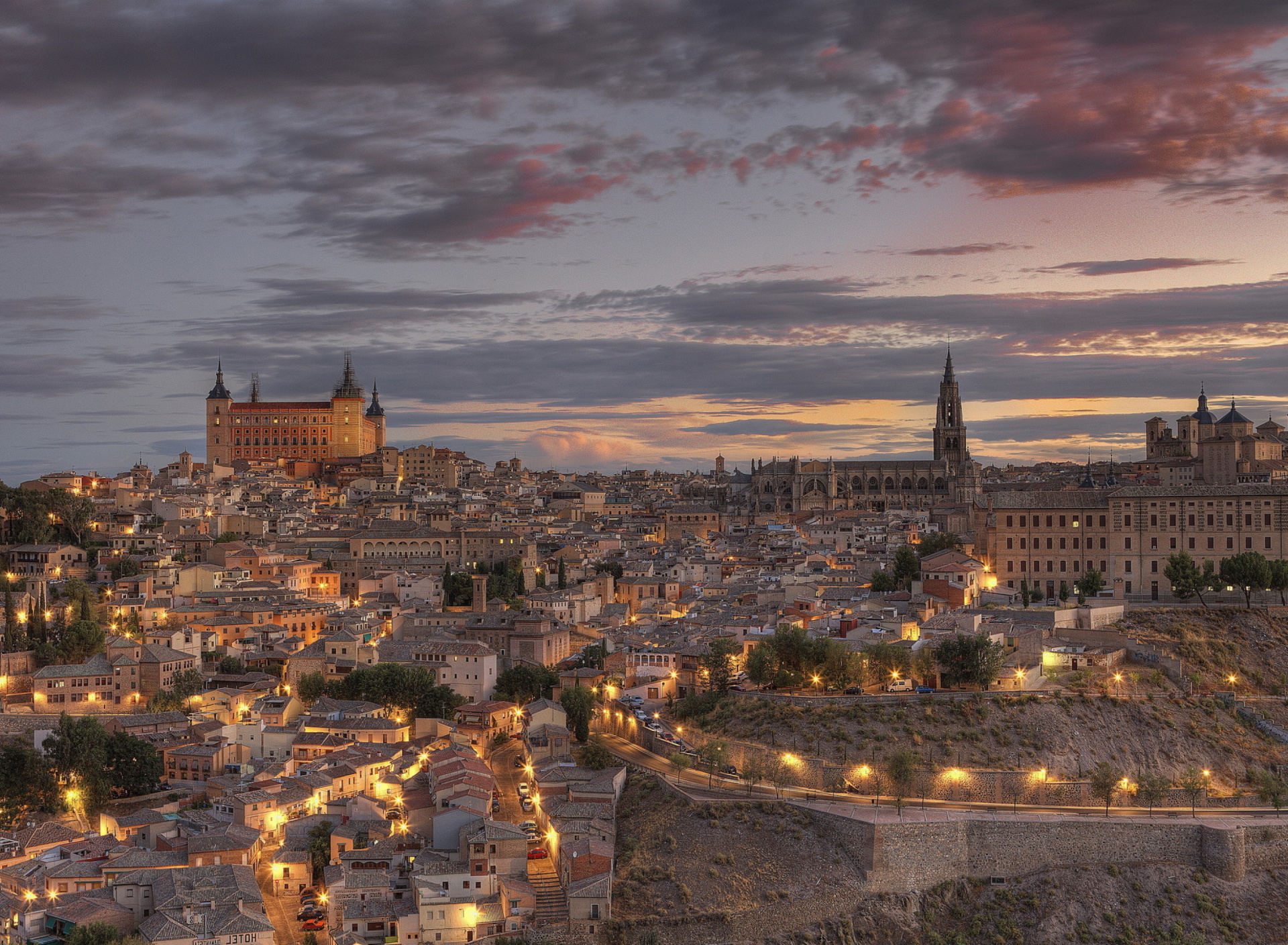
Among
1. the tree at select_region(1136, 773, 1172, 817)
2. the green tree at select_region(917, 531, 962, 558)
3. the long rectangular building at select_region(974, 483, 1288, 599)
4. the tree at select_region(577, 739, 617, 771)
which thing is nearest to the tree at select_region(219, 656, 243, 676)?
the tree at select_region(577, 739, 617, 771)

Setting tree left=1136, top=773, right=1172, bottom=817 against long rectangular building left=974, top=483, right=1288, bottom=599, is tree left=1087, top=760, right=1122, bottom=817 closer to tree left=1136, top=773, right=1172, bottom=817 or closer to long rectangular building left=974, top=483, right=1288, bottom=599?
tree left=1136, top=773, right=1172, bottom=817

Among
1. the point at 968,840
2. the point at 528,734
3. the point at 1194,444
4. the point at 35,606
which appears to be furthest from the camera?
the point at 1194,444

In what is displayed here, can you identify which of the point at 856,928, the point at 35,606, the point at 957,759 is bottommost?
the point at 856,928

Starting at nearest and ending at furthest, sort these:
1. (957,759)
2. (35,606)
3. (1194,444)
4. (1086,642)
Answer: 1. (957,759)
2. (1086,642)
3. (35,606)
4. (1194,444)

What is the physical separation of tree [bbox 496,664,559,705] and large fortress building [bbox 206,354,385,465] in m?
50.9

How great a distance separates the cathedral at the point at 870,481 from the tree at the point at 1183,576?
32154 millimetres

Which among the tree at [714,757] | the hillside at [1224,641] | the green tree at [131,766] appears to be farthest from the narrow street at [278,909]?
the hillside at [1224,641]

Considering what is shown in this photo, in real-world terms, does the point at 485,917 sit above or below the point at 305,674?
below

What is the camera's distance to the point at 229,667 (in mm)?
35094

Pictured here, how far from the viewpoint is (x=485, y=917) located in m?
23.1

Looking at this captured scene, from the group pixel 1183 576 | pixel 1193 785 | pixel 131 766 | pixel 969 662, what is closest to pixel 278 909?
pixel 131 766

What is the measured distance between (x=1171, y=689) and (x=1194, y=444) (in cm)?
4713

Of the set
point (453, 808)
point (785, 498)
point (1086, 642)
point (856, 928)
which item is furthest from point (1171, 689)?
point (785, 498)

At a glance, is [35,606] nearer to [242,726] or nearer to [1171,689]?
[242,726]
